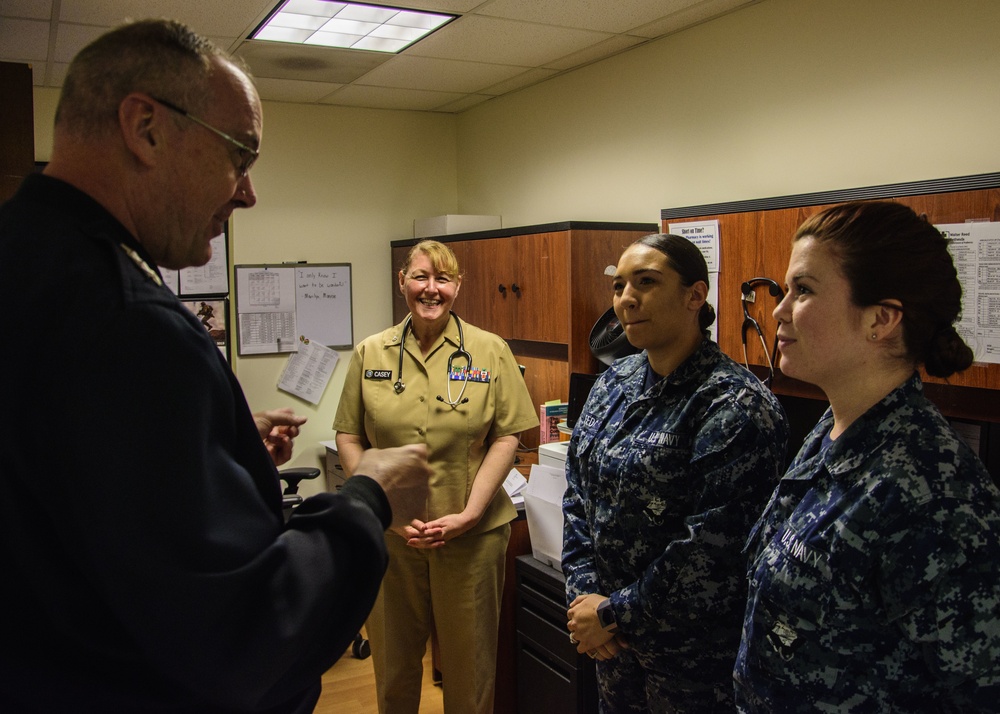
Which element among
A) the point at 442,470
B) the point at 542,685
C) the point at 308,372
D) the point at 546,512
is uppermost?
the point at 308,372

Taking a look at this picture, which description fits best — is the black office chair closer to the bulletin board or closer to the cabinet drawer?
the cabinet drawer

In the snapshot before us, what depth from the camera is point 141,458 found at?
0.78 metres

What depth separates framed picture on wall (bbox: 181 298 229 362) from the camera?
441 centimetres

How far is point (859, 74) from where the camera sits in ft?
8.47

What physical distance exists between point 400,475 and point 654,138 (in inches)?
107

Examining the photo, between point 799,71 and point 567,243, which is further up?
point 799,71

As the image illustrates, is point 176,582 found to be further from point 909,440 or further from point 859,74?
point 859,74

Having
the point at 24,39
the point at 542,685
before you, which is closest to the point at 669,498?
the point at 542,685

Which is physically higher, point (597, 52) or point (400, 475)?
point (597, 52)

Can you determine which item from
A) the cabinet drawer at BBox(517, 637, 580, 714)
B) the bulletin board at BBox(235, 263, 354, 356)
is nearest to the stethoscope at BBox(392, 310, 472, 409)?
the cabinet drawer at BBox(517, 637, 580, 714)

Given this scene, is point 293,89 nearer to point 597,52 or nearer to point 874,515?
point 597,52

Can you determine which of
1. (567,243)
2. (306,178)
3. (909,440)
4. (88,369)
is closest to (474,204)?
(306,178)

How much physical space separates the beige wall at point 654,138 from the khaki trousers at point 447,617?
167 cm

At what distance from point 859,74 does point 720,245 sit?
2.32ft
